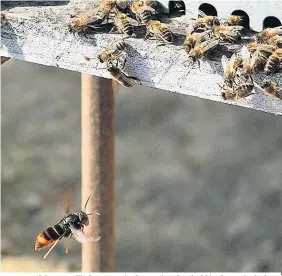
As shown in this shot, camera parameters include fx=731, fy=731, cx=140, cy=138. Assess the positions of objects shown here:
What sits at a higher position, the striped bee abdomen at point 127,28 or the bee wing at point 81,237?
the striped bee abdomen at point 127,28

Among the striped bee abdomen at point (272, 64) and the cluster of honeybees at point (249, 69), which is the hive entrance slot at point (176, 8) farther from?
the striped bee abdomen at point (272, 64)

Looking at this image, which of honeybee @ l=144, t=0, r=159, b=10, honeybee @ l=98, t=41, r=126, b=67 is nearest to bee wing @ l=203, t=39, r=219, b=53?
honeybee @ l=98, t=41, r=126, b=67

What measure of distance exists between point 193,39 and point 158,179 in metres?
5.89

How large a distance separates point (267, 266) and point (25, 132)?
377cm

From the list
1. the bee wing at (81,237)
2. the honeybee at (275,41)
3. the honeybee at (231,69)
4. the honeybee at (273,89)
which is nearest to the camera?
the honeybee at (273,89)

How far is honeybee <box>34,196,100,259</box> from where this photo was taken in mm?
3305

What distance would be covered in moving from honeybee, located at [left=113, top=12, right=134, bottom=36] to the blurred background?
15.3 ft

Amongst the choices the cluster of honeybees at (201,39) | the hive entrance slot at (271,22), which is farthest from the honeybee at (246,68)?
the hive entrance slot at (271,22)

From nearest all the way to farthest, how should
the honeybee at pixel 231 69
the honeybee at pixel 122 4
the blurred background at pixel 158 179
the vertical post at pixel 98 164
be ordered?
the honeybee at pixel 231 69, the honeybee at pixel 122 4, the vertical post at pixel 98 164, the blurred background at pixel 158 179

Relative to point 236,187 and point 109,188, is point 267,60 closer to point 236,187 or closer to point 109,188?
point 109,188

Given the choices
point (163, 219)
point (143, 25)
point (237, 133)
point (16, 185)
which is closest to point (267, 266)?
point (163, 219)

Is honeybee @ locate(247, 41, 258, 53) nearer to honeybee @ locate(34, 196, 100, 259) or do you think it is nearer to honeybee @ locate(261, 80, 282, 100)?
honeybee @ locate(261, 80, 282, 100)

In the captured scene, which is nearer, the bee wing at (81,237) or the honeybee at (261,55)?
the honeybee at (261,55)

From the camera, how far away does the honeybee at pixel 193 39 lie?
2.62 metres
